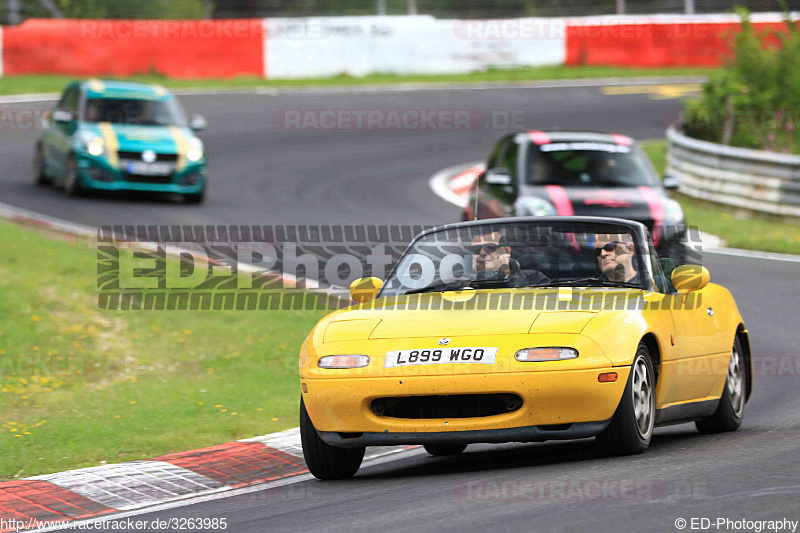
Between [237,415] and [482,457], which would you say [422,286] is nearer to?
[482,457]

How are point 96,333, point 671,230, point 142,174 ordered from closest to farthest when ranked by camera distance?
point 96,333 < point 671,230 < point 142,174

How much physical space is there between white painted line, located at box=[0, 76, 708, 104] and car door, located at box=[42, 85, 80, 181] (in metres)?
9.83

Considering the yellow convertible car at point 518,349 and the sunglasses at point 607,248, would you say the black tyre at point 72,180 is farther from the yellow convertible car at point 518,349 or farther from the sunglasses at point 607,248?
the sunglasses at point 607,248

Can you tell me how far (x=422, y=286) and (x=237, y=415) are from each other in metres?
2.14

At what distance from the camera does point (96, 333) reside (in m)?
11.4

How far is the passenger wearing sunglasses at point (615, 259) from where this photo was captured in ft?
24.9

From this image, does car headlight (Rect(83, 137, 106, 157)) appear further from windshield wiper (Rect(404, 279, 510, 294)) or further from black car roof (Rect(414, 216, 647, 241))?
windshield wiper (Rect(404, 279, 510, 294))

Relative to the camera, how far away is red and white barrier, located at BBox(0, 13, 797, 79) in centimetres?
3381

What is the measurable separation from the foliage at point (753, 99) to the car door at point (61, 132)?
1111 centimetres

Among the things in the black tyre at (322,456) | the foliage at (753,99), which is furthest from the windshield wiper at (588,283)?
the foliage at (753,99)

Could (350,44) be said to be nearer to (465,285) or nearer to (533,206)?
(533,206)

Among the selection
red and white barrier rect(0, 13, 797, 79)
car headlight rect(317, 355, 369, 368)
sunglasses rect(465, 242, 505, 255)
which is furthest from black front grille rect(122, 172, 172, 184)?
red and white barrier rect(0, 13, 797, 79)

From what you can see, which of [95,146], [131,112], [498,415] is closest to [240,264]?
[95,146]

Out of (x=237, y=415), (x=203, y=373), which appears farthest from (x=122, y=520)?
(x=203, y=373)
